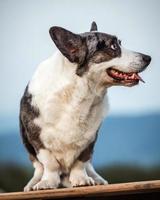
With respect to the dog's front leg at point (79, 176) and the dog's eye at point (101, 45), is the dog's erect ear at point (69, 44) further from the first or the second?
the dog's front leg at point (79, 176)

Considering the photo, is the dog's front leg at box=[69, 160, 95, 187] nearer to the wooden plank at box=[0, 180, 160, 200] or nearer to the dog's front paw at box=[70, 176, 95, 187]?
the dog's front paw at box=[70, 176, 95, 187]

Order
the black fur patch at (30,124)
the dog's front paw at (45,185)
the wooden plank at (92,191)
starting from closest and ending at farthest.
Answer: the wooden plank at (92,191) < the dog's front paw at (45,185) < the black fur patch at (30,124)

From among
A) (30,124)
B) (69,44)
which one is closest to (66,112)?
(30,124)

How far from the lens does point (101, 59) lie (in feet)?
6.25

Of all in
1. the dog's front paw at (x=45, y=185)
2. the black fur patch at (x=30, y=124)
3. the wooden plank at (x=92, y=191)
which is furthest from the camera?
the black fur patch at (x=30, y=124)

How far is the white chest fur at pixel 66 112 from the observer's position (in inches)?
75.1

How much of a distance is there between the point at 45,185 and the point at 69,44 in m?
0.49

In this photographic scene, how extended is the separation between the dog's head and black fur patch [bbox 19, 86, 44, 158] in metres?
0.20

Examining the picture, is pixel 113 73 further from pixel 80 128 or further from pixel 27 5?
pixel 27 5

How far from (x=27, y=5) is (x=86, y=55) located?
0.94 m

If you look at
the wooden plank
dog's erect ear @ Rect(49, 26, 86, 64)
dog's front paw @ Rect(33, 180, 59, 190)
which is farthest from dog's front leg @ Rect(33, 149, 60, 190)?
dog's erect ear @ Rect(49, 26, 86, 64)

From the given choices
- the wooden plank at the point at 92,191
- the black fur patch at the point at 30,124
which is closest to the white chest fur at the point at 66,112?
the black fur patch at the point at 30,124

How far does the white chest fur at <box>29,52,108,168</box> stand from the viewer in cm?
191

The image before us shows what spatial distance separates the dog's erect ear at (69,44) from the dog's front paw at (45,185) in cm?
42
